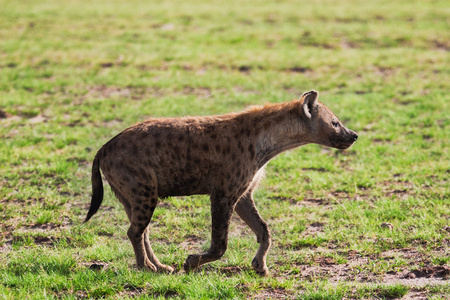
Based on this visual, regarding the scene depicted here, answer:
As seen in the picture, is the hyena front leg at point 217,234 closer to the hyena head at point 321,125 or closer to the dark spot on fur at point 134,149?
the dark spot on fur at point 134,149

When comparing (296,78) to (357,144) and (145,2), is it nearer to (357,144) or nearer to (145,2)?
(357,144)

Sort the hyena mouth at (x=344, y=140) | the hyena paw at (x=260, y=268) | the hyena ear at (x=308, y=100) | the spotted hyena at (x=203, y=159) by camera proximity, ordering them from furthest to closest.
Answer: the hyena mouth at (x=344, y=140)
the hyena ear at (x=308, y=100)
the hyena paw at (x=260, y=268)
the spotted hyena at (x=203, y=159)

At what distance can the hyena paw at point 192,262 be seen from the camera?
512 centimetres

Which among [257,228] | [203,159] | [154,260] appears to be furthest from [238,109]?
[154,260]

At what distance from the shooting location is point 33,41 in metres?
14.3

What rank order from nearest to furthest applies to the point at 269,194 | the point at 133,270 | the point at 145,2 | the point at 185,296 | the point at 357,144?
the point at 185,296 → the point at 133,270 → the point at 269,194 → the point at 357,144 → the point at 145,2

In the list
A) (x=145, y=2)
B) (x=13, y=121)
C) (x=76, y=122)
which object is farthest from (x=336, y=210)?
(x=145, y=2)

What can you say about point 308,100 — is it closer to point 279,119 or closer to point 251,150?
point 279,119

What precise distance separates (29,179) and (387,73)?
25.4 feet

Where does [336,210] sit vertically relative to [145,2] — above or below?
below

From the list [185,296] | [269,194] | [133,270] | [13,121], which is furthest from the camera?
[13,121]

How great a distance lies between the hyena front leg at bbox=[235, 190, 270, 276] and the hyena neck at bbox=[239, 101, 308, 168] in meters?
Result: 0.40

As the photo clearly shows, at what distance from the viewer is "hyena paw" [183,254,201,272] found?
512cm

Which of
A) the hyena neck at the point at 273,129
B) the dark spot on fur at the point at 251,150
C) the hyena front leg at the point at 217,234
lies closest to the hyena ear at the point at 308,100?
the hyena neck at the point at 273,129
